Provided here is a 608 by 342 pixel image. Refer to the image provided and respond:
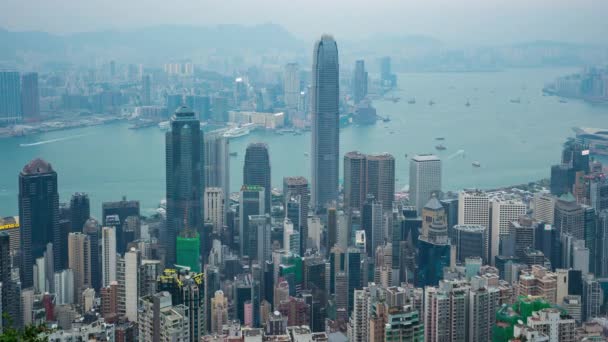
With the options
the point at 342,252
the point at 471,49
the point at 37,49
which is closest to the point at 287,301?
the point at 342,252

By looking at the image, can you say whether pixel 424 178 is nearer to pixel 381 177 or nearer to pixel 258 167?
pixel 381 177

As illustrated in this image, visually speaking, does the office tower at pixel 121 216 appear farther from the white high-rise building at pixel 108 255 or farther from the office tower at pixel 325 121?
the office tower at pixel 325 121

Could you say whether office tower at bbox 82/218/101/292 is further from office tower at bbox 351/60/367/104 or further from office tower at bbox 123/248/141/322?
office tower at bbox 351/60/367/104

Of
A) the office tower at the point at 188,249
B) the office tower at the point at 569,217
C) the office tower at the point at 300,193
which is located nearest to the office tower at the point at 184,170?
the office tower at the point at 188,249

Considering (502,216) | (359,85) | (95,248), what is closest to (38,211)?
(95,248)

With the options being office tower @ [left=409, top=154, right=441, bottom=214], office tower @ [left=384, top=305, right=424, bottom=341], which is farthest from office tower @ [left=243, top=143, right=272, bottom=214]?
office tower @ [left=384, top=305, right=424, bottom=341]

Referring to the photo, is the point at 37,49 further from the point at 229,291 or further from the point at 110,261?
the point at 229,291
